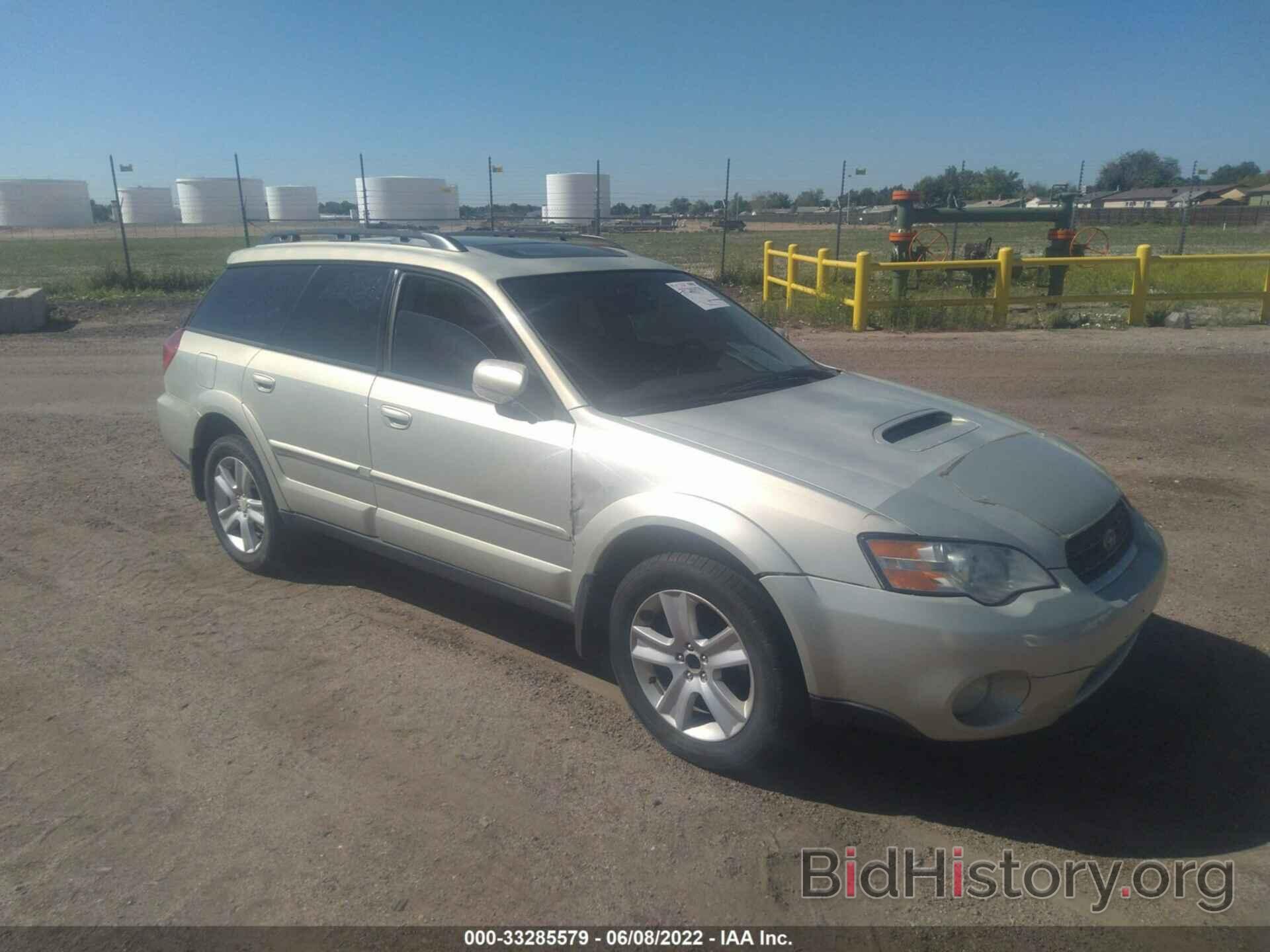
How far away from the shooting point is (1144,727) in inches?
145

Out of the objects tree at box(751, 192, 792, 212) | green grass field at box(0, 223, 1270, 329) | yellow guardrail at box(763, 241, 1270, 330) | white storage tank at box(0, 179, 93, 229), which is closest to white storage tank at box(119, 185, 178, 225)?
white storage tank at box(0, 179, 93, 229)

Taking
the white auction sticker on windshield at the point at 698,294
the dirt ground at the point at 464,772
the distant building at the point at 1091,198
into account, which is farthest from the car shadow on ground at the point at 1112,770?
the distant building at the point at 1091,198

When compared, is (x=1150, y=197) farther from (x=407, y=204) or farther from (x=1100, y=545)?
(x=1100, y=545)

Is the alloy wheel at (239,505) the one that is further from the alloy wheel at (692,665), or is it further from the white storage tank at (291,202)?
the white storage tank at (291,202)

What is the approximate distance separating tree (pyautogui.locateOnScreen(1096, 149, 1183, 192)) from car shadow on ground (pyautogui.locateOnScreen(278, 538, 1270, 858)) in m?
70.9

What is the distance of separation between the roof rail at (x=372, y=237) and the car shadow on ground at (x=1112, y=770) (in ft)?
6.67

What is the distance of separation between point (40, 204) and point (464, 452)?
7602 cm

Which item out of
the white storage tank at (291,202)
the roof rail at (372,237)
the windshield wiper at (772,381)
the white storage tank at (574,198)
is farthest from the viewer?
the white storage tank at (291,202)

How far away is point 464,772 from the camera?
11.4ft

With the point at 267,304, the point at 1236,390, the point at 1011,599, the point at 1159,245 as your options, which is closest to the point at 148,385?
the point at 267,304

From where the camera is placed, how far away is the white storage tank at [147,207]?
7131 centimetres

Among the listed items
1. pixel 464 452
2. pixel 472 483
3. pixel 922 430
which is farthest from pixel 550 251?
pixel 922 430

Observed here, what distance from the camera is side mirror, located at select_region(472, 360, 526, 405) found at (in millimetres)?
3766

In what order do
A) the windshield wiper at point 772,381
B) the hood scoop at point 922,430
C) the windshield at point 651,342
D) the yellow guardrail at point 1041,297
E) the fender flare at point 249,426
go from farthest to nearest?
1. the yellow guardrail at point 1041,297
2. the fender flare at point 249,426
3. the windshield wiper at point 772,381
4. the windshield at point 651,342
5. the hood scoop at point 922,430
